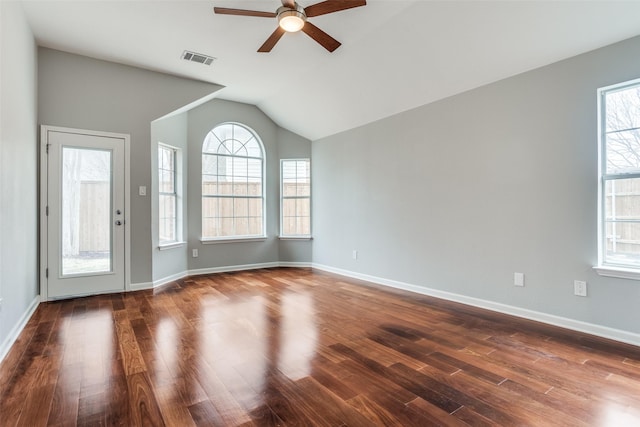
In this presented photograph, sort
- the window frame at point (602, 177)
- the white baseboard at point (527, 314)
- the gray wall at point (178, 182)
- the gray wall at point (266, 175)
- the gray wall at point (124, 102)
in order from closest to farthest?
the white baseboard at point (527, 314)
the window frame at point (602, 177)
the gray wall at point (124, 102)
the gray wall at point (178, 182)
the gray wall at point (266, 175)

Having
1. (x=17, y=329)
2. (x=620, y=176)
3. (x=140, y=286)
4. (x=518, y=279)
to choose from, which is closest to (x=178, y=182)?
(x=140, y=286)

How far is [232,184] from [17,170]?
10.4 ft

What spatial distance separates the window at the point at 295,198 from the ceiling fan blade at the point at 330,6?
12.3 ft

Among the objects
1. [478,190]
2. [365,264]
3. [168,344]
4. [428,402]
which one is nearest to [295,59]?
[478,190]

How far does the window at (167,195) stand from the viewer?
491 centimetres

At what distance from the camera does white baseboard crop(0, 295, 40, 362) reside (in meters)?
2.39

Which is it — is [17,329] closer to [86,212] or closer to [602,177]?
[86,212]

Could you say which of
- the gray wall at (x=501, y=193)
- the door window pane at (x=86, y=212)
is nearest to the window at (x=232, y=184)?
the door window pane at (x=86, y=212)

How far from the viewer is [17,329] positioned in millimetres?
2803

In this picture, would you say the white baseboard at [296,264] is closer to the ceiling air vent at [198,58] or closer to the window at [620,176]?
the ceiling air vent at [198,58]

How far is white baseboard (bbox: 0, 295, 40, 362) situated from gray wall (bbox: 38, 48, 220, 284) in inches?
40.7

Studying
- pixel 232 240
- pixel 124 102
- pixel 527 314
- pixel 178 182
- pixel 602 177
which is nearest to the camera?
pixel 602 177

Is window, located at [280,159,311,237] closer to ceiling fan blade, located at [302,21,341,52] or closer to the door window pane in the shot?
the door window pane

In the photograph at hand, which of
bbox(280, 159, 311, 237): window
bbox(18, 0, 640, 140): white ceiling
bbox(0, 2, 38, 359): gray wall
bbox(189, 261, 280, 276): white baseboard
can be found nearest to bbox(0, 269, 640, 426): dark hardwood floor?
bbox(0, 2, 38, 359): gray wall
